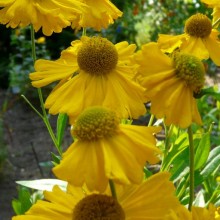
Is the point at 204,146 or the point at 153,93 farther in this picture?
the point at 204,146

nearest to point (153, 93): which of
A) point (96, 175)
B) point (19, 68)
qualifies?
point (96, 175)

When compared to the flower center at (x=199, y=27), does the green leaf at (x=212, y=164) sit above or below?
below

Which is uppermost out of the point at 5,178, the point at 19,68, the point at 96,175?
the point at 96,175

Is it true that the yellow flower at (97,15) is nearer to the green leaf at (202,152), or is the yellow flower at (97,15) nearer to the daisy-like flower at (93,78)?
the daisy-like flower at (93,78)

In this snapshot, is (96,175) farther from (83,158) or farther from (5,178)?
(5,178)

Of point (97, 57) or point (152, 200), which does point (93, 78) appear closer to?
point (97, 57)

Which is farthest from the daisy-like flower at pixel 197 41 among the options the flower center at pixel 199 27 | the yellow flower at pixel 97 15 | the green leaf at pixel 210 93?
the green leaf at pixel 210 93

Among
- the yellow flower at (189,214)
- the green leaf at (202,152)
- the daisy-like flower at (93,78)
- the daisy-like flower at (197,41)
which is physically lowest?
the green leaf at (202,152)

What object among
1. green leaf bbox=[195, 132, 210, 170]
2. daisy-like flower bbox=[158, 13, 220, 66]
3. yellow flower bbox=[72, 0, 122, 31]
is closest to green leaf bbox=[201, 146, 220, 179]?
green leaf bbox=[195, 132, 210, 170]
